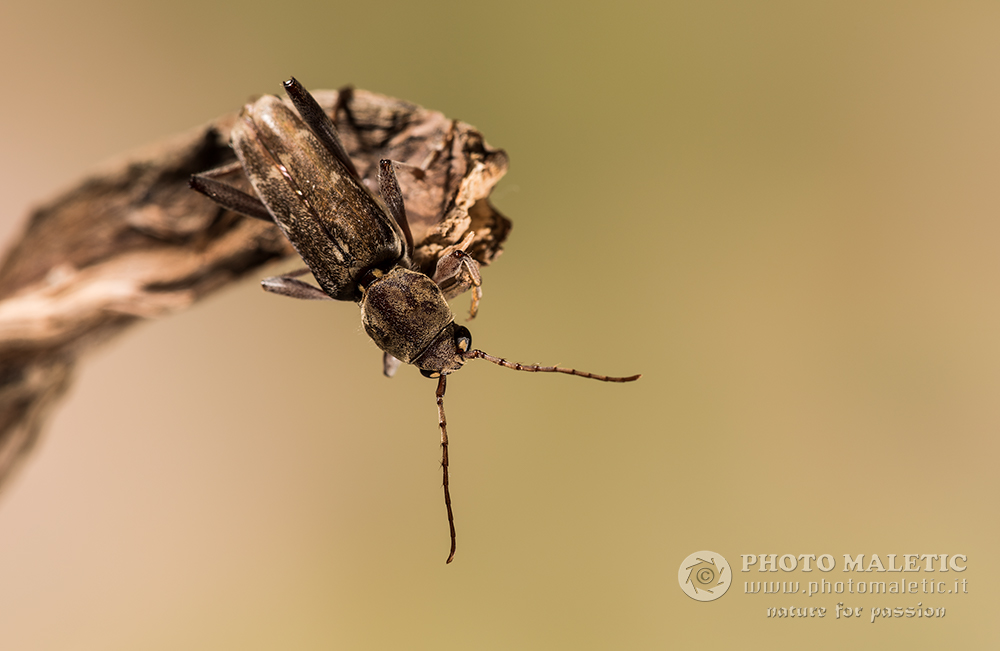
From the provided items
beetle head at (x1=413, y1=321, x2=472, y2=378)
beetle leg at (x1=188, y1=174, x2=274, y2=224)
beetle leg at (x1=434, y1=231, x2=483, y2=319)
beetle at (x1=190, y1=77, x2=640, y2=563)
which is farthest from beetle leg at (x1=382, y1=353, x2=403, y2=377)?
beetle leg at (x1=188, y1=174, x2=274, y2=224)

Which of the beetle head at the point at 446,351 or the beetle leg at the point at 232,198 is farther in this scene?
the beetle leg at the point at 232,198

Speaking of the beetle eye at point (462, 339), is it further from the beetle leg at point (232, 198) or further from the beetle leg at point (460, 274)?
the beetle leg at point (232, 198)

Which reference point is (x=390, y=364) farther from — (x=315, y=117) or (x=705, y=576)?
(x=705, y=576)

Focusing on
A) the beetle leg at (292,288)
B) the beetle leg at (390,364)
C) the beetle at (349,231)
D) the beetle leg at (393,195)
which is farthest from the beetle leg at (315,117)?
the beetle leg at (390,364)

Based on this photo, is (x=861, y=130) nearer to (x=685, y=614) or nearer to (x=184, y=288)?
(x=685, y=614)

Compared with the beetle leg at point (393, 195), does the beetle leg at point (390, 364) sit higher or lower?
lower

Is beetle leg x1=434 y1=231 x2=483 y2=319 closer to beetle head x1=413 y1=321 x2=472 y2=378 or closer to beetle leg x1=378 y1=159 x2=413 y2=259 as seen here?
beetle head x1=413 y1=321 x2=472 y2=378
